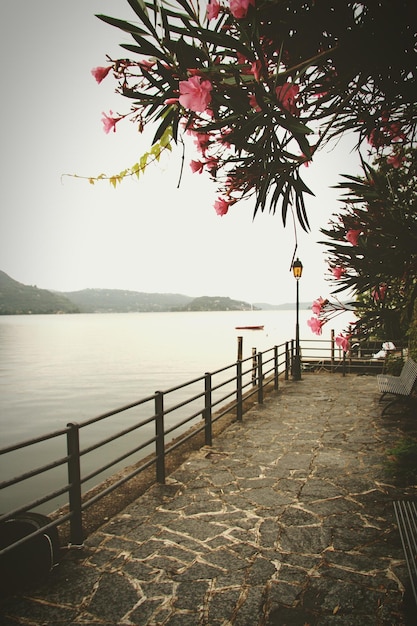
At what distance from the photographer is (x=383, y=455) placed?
18.4 feet

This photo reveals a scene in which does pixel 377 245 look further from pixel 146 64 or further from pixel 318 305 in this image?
pixel 146 64

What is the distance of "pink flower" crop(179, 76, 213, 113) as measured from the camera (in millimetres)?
1645

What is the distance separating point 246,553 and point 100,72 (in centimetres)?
369

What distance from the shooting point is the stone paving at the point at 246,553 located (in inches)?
104

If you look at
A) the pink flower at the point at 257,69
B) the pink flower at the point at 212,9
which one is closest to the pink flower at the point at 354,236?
the pink flower at the point at 257,69

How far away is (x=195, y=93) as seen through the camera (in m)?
1.66

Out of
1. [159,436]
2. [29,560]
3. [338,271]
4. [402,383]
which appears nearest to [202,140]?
[338,271]

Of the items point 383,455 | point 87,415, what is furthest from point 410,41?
point 87,415

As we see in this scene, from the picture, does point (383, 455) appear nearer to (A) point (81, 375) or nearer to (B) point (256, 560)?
(B) point (256, 560)

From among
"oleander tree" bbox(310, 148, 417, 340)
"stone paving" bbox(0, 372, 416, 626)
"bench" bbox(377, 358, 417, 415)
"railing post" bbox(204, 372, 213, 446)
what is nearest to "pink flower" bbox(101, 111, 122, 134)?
"oleander tree" bbox(310, 148, 417, 340)

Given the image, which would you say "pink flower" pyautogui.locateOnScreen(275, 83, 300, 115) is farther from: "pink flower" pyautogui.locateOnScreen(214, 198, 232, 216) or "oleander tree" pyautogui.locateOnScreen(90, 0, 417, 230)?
"pink flower" pyautogui.locateOnScreen(214, 198, 232, 216)

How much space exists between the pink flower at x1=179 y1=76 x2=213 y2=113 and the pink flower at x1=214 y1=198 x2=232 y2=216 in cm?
106

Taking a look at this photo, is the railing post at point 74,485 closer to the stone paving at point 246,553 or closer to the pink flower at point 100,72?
the stone paving at point 246,553

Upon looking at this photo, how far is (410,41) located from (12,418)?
19800 millimetres
